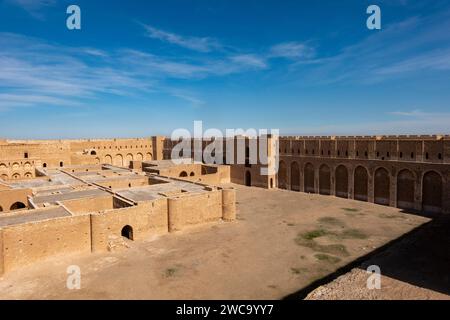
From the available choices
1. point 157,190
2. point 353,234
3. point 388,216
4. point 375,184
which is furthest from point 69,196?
point 375,184

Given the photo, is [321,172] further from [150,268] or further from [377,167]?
[150,268]

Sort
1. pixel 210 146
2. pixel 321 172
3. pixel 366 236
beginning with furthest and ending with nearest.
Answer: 1. pixel 210 146
2. pixel 321 172
3. pixel 366 236

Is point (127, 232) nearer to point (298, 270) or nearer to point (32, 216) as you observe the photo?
point (32, 216)

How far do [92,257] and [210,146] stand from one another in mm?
29634

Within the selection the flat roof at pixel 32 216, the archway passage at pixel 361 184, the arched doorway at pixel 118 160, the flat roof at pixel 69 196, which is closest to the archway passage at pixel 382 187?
the archway passage at pixel 361 184

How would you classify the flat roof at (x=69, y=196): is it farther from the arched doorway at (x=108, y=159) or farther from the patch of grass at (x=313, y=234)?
the arched doorway at (x=108, y=159)

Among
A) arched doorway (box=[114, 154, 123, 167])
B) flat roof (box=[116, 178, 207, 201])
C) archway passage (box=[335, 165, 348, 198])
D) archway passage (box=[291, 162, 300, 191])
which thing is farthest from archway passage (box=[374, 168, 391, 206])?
arched doorway (box=[114, 154, 123, 167])

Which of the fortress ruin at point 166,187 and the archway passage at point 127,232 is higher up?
the fortress ruin at point 166,187

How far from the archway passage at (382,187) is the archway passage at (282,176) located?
10.4 meters

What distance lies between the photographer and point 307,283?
45.8 feet

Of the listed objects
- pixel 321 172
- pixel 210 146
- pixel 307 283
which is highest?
pixel 210 146

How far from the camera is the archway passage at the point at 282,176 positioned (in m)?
37.0
